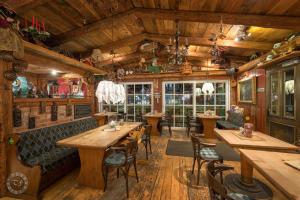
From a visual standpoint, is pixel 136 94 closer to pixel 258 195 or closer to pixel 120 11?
pixel 120 11

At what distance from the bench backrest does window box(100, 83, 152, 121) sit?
3708 mm

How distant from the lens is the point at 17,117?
9.46ft

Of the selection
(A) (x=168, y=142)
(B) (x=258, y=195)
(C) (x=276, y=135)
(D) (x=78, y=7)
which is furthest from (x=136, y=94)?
(B) (x=258, y=195)

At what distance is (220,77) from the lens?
21.7 ft

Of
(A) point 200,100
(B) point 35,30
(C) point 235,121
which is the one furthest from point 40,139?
(A) point 200,100

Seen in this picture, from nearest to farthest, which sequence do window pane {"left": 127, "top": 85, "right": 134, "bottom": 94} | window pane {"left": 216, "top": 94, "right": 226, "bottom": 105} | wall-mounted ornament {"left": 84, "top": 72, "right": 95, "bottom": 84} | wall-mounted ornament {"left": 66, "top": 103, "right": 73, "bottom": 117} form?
1. wall-mounted ornament {"left": 66, "top": 103, "right": 73, "bottom": 117}
2. wall-mounted ornament {"left": 84, "top": 72, "right": 95, "bottom": 84}
3. window pane {"left": 216, "top": 94, "right": 226, "bottom": 105}
4. window pane {"left": 127, "top": 85, "right": 134, "bottom": 94}

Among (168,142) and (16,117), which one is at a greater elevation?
(16,117)

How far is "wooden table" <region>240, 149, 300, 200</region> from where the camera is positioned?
1.13m

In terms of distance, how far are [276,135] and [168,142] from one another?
2.75 meters

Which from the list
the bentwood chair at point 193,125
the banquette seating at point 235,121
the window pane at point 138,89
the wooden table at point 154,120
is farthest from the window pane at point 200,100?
the window pane at point 138,89

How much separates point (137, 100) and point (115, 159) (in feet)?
16.6

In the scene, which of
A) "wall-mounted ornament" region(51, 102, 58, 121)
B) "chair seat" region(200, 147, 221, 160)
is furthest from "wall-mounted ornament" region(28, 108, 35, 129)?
"chair seat" region(200, 147, 221, 160)

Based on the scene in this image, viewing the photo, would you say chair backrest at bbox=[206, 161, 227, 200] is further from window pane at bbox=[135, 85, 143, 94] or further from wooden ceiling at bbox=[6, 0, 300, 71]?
window pane at bbox=[135, 85, 143, 94]

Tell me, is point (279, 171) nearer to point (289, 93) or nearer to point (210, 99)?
point (289, 93)
